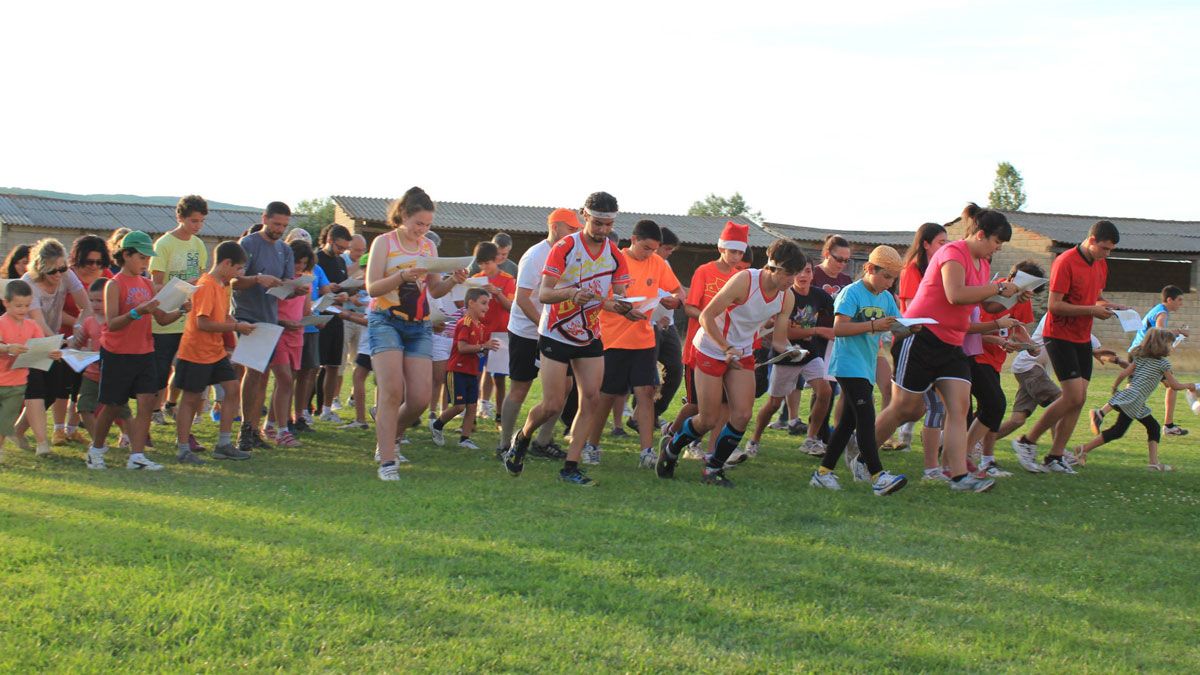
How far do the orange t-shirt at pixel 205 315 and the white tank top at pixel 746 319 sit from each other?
11.9 ft

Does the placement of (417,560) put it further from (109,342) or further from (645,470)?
(109,342)

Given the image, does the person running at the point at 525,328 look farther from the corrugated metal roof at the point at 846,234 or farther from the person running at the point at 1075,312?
the corrugated metal roof at the point at 846,234

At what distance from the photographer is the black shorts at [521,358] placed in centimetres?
797

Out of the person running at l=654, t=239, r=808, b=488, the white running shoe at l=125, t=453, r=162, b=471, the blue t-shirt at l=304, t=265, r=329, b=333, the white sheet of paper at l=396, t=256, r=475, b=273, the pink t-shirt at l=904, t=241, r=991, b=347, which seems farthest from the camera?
the blue t-shirt at l=304, t=265, r=329, b=333

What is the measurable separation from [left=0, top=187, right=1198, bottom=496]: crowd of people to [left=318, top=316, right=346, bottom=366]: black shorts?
45 centimetres

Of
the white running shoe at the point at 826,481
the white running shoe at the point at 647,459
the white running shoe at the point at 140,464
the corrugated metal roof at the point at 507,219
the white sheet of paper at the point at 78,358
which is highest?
the corrugated metal roof at the point at 507,219

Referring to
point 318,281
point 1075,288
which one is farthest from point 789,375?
point 318,281

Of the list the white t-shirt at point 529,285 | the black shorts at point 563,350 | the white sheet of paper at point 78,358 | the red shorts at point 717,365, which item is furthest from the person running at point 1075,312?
the white sheet of paper at point 78,358

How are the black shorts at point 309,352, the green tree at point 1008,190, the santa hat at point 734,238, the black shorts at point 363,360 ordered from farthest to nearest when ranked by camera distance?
the green tree at point 1008,190
the black shorts at point 363,360
the black shorts at point 309,352
the santa hat at point 734,238

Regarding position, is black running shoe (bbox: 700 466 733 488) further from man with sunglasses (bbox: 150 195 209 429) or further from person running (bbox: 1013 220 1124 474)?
man with sunglasses (bbox: 150 195 209 429)

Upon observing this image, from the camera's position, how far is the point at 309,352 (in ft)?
32.3

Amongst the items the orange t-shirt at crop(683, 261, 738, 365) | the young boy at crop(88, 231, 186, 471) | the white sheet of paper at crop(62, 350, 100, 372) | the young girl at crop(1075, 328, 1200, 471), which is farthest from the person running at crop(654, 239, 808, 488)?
the white sheet of paper at crop(62, 350, 100, 372)

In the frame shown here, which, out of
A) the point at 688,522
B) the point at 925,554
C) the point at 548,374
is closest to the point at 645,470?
the point at 548,374

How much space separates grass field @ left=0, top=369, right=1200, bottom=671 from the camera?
4000 millimetres
